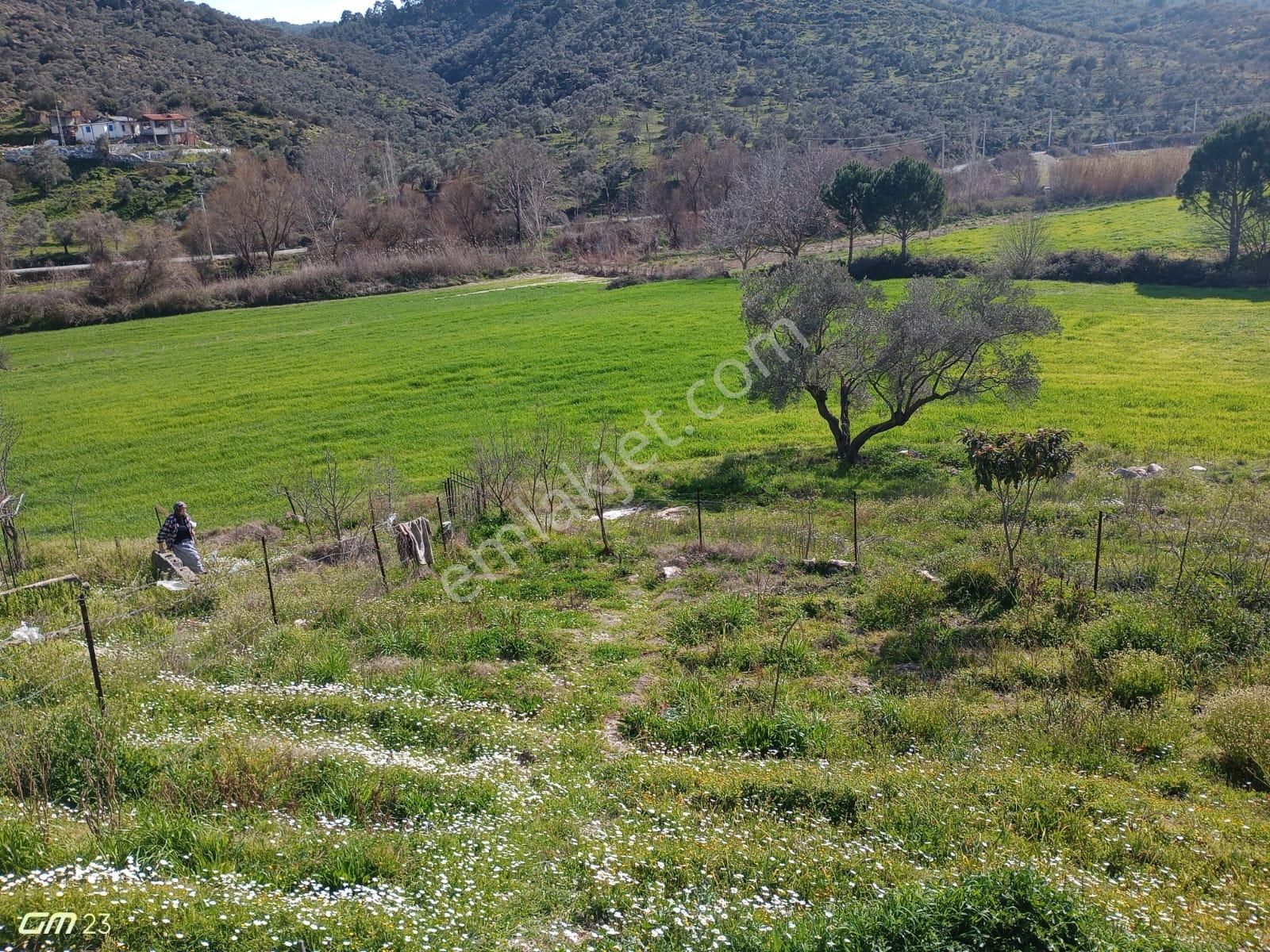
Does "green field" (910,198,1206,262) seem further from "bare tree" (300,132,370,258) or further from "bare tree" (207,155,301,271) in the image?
"bare tree" (207,155,301,271)

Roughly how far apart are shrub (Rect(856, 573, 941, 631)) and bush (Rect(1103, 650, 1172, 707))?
3.24 m

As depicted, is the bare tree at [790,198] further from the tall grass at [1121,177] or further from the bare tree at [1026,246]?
the tall grass at [1121,177]

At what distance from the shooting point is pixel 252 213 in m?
78.6

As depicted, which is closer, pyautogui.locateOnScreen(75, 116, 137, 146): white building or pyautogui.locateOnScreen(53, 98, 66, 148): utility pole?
pyautogui.locateOnScreen(53, 98, 66, 148): utility pole

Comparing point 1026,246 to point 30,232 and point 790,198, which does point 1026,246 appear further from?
point 30,232

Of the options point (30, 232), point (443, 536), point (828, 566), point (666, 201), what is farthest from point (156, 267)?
point (828, 566)

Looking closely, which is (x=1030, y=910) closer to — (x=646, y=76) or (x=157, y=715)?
(x=157, y=715)

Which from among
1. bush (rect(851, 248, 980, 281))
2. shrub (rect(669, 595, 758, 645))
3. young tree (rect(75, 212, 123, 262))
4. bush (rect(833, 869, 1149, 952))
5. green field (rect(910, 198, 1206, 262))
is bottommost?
shrub (rect(669, 595, 758, 645))

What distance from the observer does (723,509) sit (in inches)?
888

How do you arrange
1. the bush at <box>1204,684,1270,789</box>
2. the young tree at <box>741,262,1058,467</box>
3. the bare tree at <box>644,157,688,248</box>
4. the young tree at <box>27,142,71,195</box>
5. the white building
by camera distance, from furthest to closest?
the white building < the young tree at <box>27,142,71,195</box> < the bare tree at <box>644,157,688,248</box> < the young tree at <box>741,262,1058,467</box> < the bush at <box>1204,684,1270,789</box>

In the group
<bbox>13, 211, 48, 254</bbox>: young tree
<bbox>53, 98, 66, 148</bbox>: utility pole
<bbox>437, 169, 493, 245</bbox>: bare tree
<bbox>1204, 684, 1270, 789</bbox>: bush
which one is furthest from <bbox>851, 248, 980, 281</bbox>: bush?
<bbox>53, 98, 66, 148</bbox>: utility pole

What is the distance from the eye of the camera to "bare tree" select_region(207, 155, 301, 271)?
256ft

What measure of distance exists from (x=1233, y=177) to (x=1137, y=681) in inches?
2447

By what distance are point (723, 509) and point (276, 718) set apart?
14.1 metres
